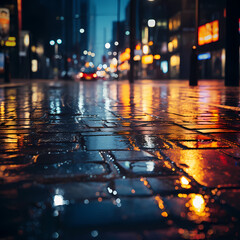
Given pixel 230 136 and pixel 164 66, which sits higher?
pixel 164 66

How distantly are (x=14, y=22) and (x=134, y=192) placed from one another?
150 ft

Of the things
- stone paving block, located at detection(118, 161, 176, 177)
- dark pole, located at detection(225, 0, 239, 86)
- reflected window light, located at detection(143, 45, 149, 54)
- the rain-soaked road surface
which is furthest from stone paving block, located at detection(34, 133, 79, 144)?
reflected window light, located at detection(143, 45, 149, 54)

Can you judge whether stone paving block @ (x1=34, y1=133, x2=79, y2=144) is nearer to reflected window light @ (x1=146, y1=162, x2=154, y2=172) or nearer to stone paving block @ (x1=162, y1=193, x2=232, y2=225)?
reflected window light @ (x1=146, y1=162, x2=154, y2=172)

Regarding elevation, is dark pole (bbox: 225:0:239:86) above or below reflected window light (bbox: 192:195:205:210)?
above

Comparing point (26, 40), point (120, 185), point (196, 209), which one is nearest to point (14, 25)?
point (26, 40)

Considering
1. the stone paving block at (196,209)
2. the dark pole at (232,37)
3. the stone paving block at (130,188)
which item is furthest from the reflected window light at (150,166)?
the dark pole at (232,37)

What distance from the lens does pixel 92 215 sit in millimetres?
1905

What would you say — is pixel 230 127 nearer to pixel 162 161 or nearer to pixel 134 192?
pixel 162 161

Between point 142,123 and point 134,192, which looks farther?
point 142,123

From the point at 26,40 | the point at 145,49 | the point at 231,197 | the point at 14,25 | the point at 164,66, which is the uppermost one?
the point at 14,25

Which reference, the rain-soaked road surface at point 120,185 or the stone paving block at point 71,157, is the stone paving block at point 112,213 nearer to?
the rain-soaked road surface at point 120,185

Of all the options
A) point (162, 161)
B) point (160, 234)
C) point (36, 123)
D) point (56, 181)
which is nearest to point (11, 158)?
point (56, 181)

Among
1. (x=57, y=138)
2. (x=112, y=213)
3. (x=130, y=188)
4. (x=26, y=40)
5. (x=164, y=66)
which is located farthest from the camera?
(x=164, y=66)

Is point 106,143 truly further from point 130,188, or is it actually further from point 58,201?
point 58,201
